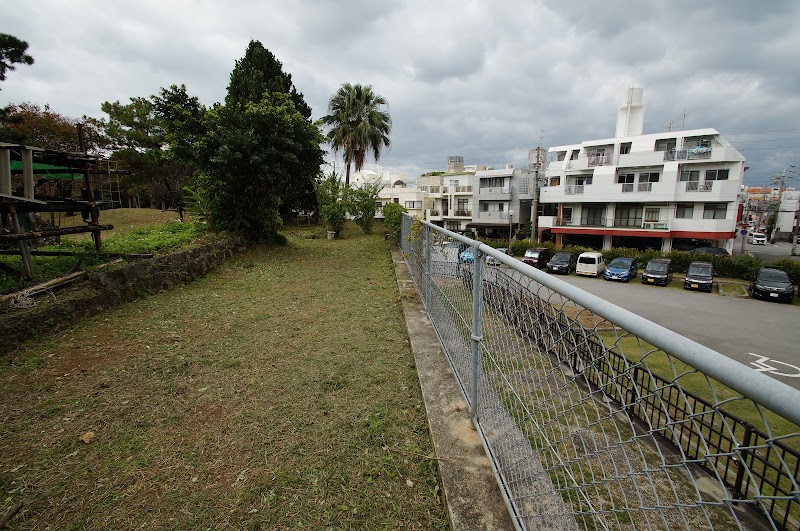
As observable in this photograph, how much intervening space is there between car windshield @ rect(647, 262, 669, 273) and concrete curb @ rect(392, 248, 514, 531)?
60.3ft

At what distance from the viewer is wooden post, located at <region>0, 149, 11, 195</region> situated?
4684mm

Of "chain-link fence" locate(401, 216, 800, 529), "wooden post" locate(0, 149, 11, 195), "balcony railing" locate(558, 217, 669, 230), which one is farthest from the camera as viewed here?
"balcony railing" locate(558, 217, 669, 230)

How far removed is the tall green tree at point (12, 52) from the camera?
10.6 metres

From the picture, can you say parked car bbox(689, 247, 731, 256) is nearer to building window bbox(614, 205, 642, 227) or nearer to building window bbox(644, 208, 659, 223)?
building window bbox(644, 208, 659, 223)

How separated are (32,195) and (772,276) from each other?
909 inches

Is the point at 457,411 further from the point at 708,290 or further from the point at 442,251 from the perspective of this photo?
the point at 708,290

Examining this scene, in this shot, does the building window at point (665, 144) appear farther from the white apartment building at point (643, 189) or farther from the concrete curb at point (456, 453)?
the concrete curb at point (456, 453)

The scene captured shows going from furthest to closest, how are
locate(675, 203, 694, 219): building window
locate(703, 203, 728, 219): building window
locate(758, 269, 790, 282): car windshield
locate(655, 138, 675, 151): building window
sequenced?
locate(655, 138, 675, 151): building window
locate(675, 203, 694, 219): building window
locate(703, 203, 728, 219): building window
locate(758, 269, 790, 282): car windshield

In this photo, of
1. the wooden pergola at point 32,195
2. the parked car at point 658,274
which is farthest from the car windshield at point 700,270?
the wooden pergola at point 32,195

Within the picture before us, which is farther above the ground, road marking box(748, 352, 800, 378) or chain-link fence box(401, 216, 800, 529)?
chain-link fence box(401, 216, 800, 529)

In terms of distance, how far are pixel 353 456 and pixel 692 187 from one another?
27032mm

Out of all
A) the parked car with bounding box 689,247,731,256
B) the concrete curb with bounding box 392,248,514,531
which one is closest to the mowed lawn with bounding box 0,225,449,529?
the concrete curb with bounding box 392,248,514,531

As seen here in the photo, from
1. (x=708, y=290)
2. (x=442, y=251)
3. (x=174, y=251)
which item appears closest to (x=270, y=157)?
(x=174, y=251)

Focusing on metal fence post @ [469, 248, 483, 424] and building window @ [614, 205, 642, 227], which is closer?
metal fence post @ [469, 248, 483, 424]
